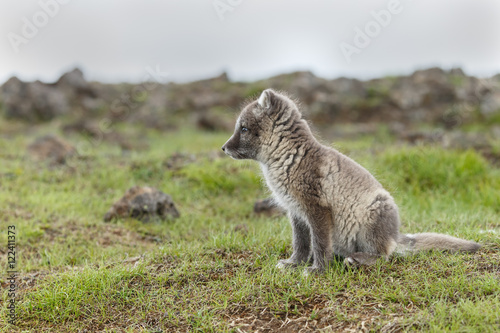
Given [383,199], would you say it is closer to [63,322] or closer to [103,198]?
[63,322]

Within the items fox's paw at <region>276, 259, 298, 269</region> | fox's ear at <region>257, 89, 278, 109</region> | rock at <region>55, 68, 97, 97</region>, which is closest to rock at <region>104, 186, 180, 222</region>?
fox's paw at <region>276, 259, 298, 269</region>

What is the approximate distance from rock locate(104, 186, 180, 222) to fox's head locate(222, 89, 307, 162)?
10.8 ft

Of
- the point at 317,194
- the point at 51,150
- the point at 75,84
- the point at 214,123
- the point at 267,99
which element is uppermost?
the point at 75,84

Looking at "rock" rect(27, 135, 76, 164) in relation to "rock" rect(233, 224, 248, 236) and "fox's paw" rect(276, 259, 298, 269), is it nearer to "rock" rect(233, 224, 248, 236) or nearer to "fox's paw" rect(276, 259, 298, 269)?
"rock" rect(233, 224, 248, 236)

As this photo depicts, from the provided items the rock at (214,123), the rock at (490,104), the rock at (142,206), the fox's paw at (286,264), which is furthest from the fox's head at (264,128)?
the rock at (490,104)

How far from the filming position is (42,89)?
752 inches

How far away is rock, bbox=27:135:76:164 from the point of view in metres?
11.5

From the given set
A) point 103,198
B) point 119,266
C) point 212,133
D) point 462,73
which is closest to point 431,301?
point 119,266

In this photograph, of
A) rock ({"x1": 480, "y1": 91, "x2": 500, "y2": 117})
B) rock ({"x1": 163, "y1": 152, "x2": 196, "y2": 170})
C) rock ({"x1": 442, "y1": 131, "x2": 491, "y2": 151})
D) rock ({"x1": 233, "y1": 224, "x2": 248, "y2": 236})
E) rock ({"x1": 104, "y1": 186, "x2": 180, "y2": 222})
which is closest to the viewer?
rock ({"x1": 233, "y1": 224, "x2": 248, "y2": 236})

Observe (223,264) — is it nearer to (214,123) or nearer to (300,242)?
(300,242)

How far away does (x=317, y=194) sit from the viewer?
4949 mm

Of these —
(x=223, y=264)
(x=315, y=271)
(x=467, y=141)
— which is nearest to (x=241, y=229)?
(x=223, y=264)

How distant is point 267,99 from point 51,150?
8.50 m

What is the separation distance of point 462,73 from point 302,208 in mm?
17714
